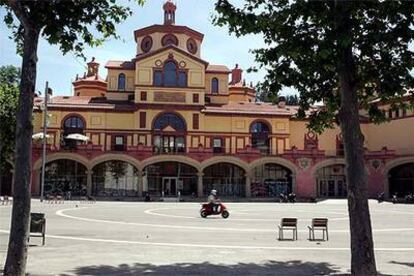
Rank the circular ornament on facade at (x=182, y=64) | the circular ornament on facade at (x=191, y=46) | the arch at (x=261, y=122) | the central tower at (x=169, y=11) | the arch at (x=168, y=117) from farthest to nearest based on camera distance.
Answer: the central tower at (x=169, y=11) < the circular ornament on facade at (x=191, y=46) < the arch at (x=261, y=122) < the circular ornament on facade at (x=182, y=64) < the arch at (x=168, y=117)

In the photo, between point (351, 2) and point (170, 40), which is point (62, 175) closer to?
point (170, 40)

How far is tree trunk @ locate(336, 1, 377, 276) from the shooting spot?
10.6 metres

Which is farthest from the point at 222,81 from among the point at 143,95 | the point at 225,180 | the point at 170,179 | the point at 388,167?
the point at 388,167

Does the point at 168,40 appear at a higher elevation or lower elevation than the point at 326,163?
higher

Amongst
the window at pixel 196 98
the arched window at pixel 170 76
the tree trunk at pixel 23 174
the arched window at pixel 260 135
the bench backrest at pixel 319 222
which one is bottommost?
the bench backrest at pixel 319 222

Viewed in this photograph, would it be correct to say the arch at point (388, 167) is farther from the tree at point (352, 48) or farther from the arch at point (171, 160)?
the tree at point (352, 48)

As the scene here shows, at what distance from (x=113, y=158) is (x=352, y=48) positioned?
4827 centimetres

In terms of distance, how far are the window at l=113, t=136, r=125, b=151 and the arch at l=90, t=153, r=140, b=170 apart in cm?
378

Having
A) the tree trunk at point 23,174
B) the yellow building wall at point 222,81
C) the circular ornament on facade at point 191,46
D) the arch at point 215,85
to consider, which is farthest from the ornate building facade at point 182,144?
the tree trunk at point 23,174

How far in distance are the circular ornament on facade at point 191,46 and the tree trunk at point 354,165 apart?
58113mm

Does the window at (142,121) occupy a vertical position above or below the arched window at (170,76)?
below

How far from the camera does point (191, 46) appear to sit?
225 ft

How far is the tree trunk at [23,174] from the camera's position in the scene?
9.13 meters

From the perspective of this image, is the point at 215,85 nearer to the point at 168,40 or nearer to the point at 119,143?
the point at 168,40
